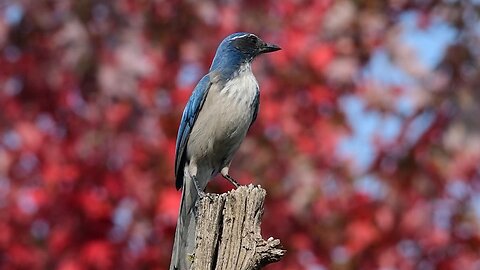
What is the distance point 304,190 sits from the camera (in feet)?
28.5

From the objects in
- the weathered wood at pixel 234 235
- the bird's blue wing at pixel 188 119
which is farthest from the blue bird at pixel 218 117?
the weathered wood at pixel 234 235

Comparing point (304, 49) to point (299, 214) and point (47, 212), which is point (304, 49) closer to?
point (299, 214)

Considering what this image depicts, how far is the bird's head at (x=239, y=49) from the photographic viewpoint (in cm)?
614

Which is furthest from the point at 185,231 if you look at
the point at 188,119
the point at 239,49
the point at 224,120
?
the point at 239,49

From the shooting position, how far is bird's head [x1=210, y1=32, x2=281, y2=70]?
6141 millimetres

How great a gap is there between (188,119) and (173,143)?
2302mm

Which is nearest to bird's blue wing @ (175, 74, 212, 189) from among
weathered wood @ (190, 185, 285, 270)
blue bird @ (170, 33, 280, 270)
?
blue bird @ (170, 33, 280, 270)

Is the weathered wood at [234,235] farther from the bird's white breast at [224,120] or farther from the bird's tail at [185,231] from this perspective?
the bird's white breast at [224,120]

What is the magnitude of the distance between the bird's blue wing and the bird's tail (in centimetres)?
13

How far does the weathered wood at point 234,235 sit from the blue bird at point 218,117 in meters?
1.42

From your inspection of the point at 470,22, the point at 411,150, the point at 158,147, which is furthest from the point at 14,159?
the point at 470,22

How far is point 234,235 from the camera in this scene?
406cm

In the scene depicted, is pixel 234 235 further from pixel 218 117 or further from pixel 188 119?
pixel 188 119

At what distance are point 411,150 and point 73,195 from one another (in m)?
2.73
